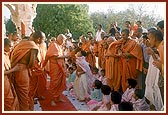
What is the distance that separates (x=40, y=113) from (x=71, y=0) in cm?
141

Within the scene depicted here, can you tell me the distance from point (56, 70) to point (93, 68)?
47 cm

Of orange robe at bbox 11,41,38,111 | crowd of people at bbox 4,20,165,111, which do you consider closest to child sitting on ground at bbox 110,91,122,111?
crowd of people at bbox 4,20,165,111

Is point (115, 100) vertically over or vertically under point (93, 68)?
under

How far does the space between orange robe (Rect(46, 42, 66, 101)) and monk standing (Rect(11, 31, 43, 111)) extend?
0.91ft

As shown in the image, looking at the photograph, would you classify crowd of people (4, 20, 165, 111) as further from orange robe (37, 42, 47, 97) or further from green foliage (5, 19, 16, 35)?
green foliage (5, 19, 16, 35)

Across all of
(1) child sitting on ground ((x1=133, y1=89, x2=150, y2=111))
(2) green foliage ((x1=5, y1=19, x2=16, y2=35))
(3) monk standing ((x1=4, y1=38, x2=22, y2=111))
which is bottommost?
(1) child sitting on ground ((x1=133, y1=89, x2=150, y2=111))

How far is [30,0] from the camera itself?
486cm

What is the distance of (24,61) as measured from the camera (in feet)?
15.6

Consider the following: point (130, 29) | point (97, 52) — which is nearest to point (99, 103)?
point (97, 52)

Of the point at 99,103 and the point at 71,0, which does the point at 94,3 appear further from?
the point at 99,103

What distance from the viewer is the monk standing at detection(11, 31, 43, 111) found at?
4703 millimetres

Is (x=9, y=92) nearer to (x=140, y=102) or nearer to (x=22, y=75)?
(x=22, y=75)

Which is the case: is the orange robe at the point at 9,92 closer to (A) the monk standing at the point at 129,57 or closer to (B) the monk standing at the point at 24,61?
(B) the monk standing at the point at 24,61

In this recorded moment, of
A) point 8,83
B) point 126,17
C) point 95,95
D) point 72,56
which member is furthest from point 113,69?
point 8,83
